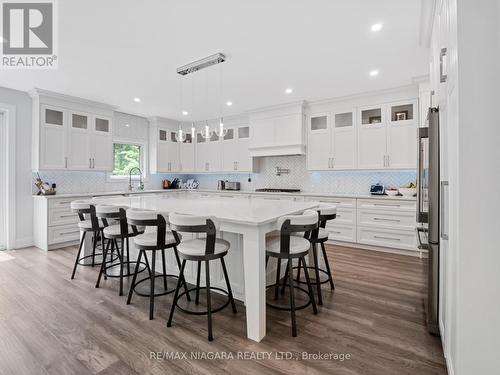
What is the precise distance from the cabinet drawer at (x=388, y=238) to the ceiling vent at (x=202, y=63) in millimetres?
3375

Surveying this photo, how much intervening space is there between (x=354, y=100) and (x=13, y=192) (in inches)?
239

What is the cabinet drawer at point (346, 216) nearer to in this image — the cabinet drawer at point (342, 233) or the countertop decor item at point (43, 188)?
the cabinet drawer at point (342, 233)

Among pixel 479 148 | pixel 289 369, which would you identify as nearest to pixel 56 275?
pixel 289 369

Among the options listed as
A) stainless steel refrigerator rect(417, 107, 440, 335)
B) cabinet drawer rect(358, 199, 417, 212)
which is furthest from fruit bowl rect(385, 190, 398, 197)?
stainless steel refrigerator rect(417, 107, 440, 335)

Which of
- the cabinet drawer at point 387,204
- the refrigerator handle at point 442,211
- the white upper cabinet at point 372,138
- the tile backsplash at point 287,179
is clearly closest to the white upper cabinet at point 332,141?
the white upper cabinet at point 372,138

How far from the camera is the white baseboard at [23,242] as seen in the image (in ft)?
14.5

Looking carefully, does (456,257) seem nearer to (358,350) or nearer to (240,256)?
(358,350)

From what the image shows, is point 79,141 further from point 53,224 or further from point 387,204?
point 387,204

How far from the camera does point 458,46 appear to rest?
122 centimetres

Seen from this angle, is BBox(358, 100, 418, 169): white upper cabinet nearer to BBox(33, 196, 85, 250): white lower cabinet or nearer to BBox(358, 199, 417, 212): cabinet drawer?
BBox(358, 199, 417, 212): cabinet drawer

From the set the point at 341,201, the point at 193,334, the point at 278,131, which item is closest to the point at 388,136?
the point at 341,201

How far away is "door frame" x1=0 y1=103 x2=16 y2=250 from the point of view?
431 centimetres

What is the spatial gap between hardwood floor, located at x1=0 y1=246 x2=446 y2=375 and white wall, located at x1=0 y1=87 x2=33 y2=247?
75.8 inches

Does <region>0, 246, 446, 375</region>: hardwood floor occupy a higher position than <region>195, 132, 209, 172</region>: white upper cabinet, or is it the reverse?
<region>195, 132, 209, 172</region>: white upper cabinet
